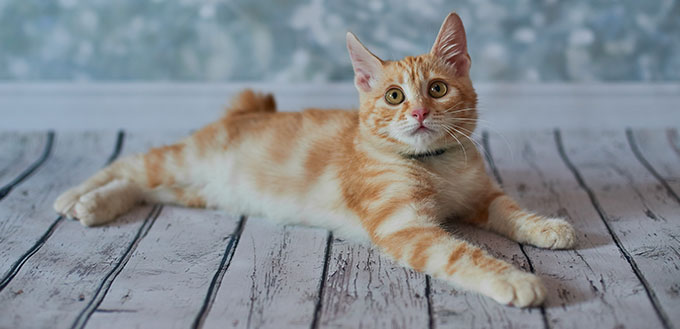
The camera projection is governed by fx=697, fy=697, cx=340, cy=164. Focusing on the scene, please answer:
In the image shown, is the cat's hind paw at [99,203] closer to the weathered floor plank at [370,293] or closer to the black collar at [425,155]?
the weathered floor plank at [370,293]

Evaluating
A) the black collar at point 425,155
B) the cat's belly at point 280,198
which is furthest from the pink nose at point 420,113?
the cat's belly at point 280,198

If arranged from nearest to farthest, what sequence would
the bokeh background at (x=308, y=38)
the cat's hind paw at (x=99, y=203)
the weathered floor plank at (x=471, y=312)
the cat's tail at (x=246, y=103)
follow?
1. the weathered floor plank at (x=471, y=312)
2. the cat's hind paw at (x=99, y=203)
3. the cat's tail at (x=246, y=103)
4. the bokeh background at (x=308, y=38)

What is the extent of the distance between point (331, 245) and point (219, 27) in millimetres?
1402

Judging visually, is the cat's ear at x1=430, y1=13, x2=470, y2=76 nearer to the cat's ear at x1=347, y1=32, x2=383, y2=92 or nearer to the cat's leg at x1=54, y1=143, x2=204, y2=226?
the cat's ear at x1=347, y1=32, x2=383, y2=92

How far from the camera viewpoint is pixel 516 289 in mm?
1432

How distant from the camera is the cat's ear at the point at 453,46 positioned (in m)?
1.76

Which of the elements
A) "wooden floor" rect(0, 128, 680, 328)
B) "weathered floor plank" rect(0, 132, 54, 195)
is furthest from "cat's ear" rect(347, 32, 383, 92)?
"weathered floor plank" rect(0, 132, 54, 195)

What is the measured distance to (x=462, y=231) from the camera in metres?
1.89

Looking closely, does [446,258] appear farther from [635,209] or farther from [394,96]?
[635,209]

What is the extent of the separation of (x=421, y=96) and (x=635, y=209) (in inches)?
31.3

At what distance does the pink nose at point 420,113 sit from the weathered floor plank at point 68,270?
81 cm

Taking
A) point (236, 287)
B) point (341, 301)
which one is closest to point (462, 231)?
point (341, 301)

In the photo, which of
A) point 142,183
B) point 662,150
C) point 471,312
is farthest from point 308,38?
point 471,312

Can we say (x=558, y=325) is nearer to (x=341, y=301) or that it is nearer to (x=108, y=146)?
(x=341, y=301)
